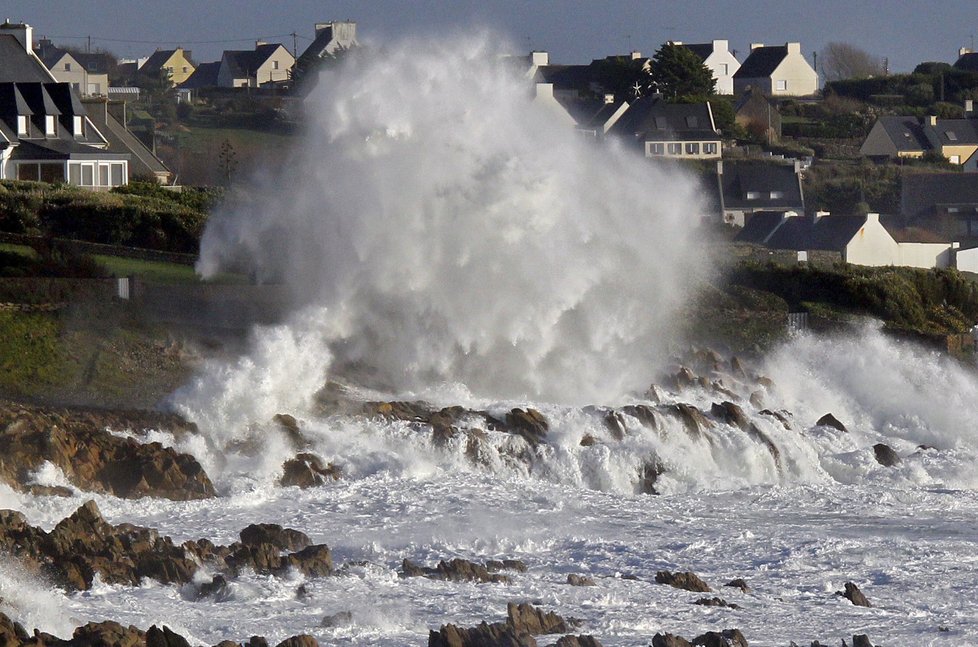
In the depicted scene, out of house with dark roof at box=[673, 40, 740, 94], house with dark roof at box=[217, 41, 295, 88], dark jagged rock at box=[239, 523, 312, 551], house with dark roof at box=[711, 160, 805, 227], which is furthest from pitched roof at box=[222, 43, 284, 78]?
dark jagged rock at box=[239, 523, 312, 551]

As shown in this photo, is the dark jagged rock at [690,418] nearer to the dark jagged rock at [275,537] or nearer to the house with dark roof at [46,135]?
the dark jagged rock at [275,537]

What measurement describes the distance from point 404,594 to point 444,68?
1534cm

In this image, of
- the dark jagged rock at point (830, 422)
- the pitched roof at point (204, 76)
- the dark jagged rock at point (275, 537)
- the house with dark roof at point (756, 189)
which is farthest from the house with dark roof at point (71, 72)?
the dark jagged rock at point (275, 537)

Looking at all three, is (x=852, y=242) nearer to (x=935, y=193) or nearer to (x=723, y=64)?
(x=935, y=193)

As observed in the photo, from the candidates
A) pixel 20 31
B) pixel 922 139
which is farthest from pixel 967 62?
pixel 20 31

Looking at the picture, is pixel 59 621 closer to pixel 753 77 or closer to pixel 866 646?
pixel 866 646

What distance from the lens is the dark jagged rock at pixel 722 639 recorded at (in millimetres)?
16906

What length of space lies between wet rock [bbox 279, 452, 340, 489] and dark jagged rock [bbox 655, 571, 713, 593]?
640 centimetres

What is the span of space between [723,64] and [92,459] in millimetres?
80895

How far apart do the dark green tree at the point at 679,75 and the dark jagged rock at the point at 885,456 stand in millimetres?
54182

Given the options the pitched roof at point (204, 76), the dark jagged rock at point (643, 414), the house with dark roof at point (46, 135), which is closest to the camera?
the dark jagged rock at point (643, 414)

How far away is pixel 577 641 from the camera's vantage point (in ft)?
55.0

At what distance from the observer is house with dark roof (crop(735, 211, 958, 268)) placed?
50406 mm

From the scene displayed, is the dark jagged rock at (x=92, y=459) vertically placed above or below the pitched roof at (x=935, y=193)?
below
